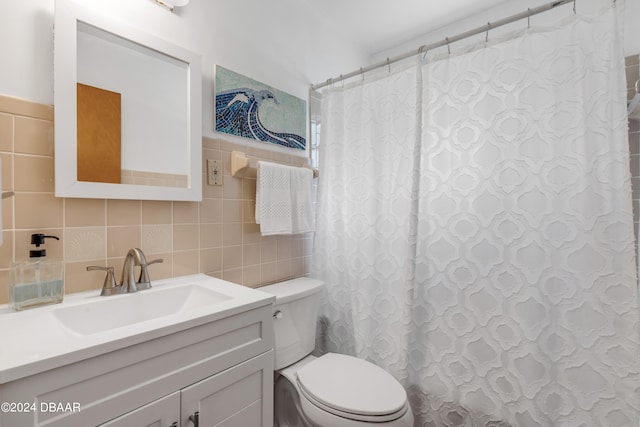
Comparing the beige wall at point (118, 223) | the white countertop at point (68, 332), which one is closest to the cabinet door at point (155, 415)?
the white countertop at point (68, 332)

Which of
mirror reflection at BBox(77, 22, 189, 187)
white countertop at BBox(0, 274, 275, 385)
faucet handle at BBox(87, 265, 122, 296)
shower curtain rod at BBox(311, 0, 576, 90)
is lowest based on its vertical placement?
white countertop at BBox(0, 274, 275, 385)

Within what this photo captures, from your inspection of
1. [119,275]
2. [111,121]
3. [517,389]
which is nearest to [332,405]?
[517,389]

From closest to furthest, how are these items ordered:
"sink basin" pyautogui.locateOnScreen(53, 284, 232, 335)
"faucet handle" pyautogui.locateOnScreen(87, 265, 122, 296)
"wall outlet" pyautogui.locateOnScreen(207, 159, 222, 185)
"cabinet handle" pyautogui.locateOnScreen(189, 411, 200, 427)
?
"cabinet handle" pyautogui.locateOnScreen(189, 411, 200, 427), "sink basin" pyautogui.locateOnScreen(53, 284, 232, 335), "faucet handle" pyautogui.locateOnScreen(87, 265, 122, 296), "wall outlet" pyautogui.locateOnScreen(207, 159, 222, 185)

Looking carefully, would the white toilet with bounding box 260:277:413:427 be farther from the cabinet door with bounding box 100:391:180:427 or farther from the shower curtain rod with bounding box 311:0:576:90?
the shower curtain rod with bounding box 311:0:576:90

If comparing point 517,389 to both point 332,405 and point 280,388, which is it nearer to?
point 332,405

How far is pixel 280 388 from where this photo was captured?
142cm

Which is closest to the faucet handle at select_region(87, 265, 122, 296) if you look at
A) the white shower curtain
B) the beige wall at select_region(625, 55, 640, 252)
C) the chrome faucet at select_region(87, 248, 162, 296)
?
the chrome faucet at select_region(87, 248, 162, 296)

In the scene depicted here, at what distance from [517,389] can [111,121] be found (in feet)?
6.11

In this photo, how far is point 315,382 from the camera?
121 centimetres

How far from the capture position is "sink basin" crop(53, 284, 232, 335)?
0.89 metres

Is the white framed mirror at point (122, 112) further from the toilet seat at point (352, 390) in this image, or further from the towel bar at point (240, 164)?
the toilet seat at point (352, 390)

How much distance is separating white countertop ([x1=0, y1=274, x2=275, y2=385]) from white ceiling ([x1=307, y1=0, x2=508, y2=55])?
176 centimetres

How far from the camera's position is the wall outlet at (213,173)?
4.41 feet

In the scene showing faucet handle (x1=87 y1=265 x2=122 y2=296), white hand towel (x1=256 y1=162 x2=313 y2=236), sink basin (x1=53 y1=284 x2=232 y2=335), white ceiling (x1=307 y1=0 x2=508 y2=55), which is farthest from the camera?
white ceiling (x1=307 y1=0 x2=508 y2=55)
